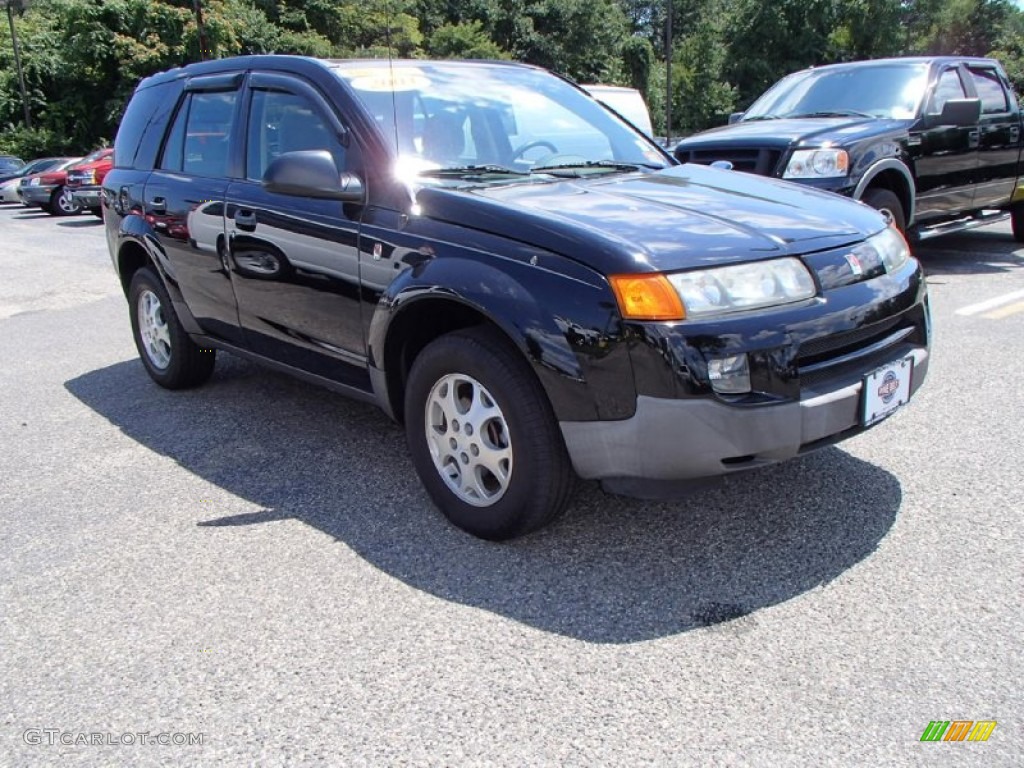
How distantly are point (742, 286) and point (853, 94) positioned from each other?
6.30m

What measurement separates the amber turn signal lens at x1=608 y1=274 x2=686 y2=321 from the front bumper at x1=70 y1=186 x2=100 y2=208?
18125 mm

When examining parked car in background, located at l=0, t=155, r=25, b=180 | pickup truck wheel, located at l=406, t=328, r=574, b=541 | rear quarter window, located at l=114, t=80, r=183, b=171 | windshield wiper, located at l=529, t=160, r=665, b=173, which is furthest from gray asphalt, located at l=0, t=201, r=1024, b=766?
parked car in background, located at l=0, t=155, r=25, b=180

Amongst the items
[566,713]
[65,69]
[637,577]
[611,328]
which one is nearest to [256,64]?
[611,328]

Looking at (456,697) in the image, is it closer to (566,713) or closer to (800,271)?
(566,713)

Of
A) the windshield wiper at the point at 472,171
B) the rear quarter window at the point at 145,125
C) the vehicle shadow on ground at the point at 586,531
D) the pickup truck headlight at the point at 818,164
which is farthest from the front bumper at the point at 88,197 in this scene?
the windshield wiper at the point at 472,171

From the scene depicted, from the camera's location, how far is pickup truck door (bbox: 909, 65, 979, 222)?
7590mm

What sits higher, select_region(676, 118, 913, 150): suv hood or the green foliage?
the green foliage

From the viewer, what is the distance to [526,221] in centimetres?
295

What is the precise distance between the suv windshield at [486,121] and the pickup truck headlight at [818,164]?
3004 mm

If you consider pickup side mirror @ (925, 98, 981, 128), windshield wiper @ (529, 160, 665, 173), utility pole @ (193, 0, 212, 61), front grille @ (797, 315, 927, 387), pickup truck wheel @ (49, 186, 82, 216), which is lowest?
pickup truck wheel @ (49, 186, 82, 216)

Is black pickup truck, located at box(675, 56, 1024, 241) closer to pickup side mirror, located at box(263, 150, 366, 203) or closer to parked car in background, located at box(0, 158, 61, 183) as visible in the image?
pickup side mirror, located at box(263, 150, 366, 203)

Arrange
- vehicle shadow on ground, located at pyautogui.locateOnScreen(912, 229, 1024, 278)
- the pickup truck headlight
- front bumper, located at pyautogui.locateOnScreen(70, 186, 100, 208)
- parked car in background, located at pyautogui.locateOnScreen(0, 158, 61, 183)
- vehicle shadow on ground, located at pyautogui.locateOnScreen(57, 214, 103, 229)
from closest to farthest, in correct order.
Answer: the pickup truck headlight → vehicle shadow on ground, located at pyautogui.locateOnScreen(912, 229, 1024, 278) → front bumper, located at pyautogui.locateOnScreen(70, 186, 100, 208) → vehicle shadow on ground, located at pyautogui.locateOnScreen(57, 214, 103, 229) → parked car in background, located at pyautogui.locateOnScreen(0, 158, 61, 183)

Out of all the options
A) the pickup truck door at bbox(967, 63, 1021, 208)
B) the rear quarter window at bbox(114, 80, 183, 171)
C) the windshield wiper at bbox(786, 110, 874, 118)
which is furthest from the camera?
the pickup truck door at bbox(967, 63, 1021, 208)

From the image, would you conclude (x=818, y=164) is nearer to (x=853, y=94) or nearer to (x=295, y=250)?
(x=853, y=94)
